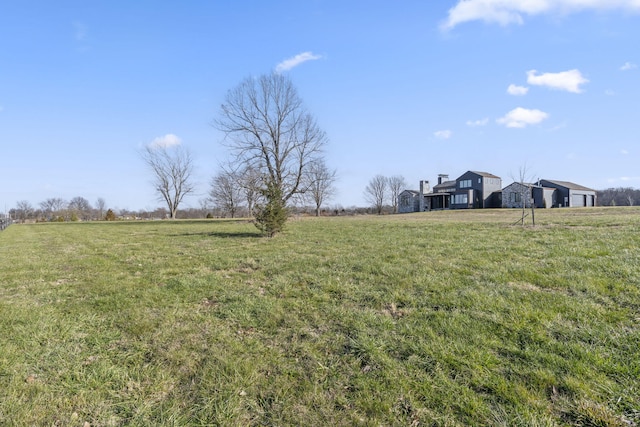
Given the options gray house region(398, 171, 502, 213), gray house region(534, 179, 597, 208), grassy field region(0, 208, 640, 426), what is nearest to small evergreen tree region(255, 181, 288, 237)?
grassy field region(0, 208, 640, 426)

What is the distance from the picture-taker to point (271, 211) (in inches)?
464

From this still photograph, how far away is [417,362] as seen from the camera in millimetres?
2740

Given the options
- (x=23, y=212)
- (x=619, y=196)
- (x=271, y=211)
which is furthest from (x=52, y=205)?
(x=619, y=196)

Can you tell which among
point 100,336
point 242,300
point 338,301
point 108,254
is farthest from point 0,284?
point 338,301

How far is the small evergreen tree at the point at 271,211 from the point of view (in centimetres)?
1182

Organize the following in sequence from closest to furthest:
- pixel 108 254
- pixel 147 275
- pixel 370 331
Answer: pixel 370 331 → pixel 147 275 → pixel 108 254

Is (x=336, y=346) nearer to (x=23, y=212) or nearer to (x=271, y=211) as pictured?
(x=271, y=211)

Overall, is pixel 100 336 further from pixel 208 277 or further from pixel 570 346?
pixel 570 346

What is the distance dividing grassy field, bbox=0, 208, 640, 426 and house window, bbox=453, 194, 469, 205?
4162cm

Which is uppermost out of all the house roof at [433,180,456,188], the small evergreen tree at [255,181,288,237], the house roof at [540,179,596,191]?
the house roof at [433,180,456,188]

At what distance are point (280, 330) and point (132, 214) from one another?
68563 mm

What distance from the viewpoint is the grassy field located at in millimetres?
2195

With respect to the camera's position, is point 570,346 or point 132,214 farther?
point 132,214

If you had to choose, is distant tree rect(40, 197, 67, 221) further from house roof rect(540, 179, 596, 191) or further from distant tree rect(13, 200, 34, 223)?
house roof rect(540, 179, 596, 191)
